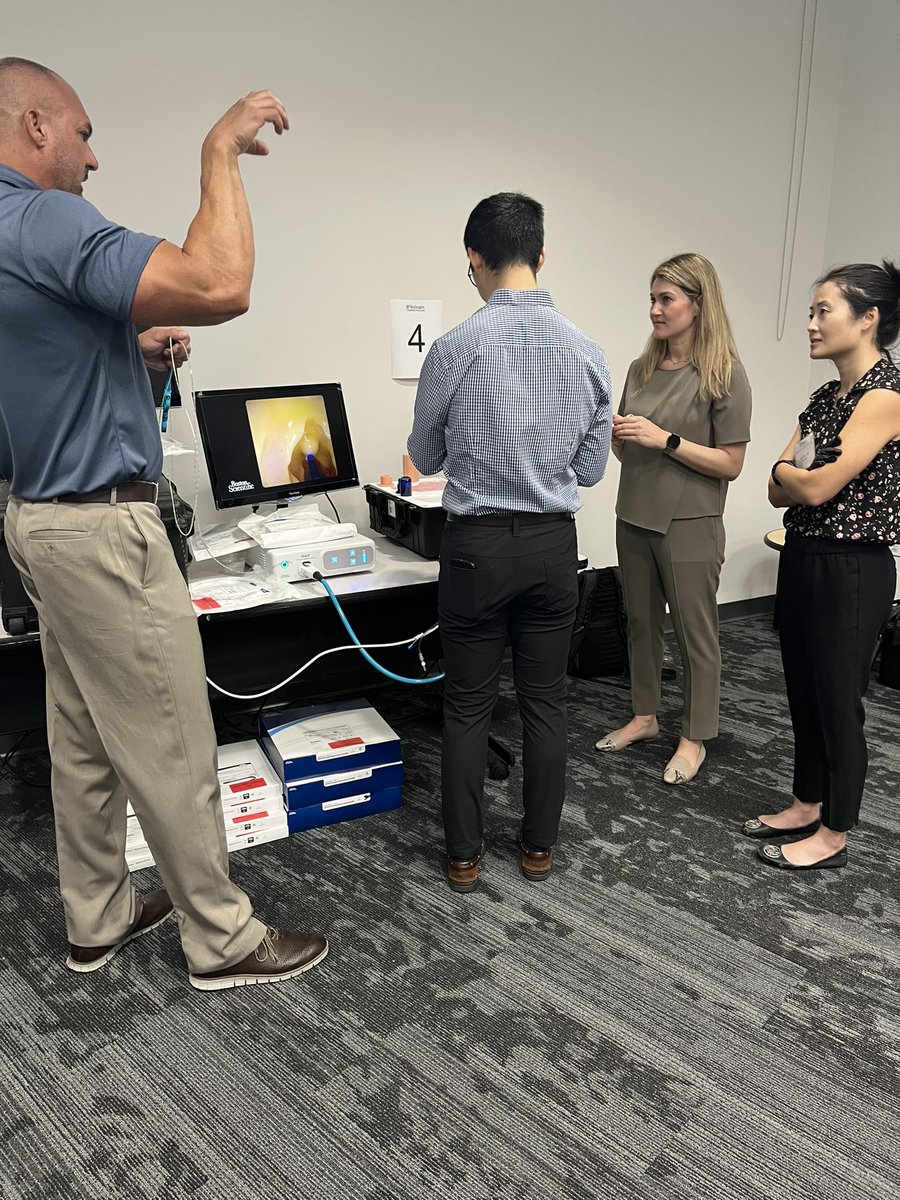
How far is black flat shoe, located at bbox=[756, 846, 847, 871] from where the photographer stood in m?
2.21

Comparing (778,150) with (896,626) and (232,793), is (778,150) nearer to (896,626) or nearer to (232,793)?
(896,626)

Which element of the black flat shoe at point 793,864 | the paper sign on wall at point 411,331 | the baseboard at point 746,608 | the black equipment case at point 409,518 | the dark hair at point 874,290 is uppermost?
the dark hair at point 874,290

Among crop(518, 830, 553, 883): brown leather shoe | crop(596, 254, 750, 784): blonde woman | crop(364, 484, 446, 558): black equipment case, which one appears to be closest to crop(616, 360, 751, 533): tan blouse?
crop(596, 254, 750, 784): blonde woman

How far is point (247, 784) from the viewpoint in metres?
2.40

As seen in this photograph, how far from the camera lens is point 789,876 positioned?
2.19m

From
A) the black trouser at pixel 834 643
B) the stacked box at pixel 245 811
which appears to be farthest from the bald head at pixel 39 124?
the black trouser at pixel 834 643

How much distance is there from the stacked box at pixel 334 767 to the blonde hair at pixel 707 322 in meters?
1.36

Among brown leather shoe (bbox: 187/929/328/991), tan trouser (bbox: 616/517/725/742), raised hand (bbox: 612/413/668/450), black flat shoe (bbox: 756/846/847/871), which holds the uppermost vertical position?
raised hand (bbox: 612/413/668/450)

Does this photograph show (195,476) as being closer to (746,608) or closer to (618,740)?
(618,740)

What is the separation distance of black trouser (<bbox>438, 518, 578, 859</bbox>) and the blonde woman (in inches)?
25.0

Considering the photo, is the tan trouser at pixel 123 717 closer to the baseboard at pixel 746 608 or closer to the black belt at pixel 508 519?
the black belt at pixel 508 519

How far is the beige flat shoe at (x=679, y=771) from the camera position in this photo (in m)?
2.63

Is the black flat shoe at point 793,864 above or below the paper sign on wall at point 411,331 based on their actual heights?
below

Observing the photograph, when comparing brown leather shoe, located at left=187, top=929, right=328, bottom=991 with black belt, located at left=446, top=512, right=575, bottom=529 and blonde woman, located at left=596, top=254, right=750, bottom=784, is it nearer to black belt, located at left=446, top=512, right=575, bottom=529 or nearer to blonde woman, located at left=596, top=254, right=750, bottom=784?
black belt, located at left=446, top=512, right=575, bottom=529
